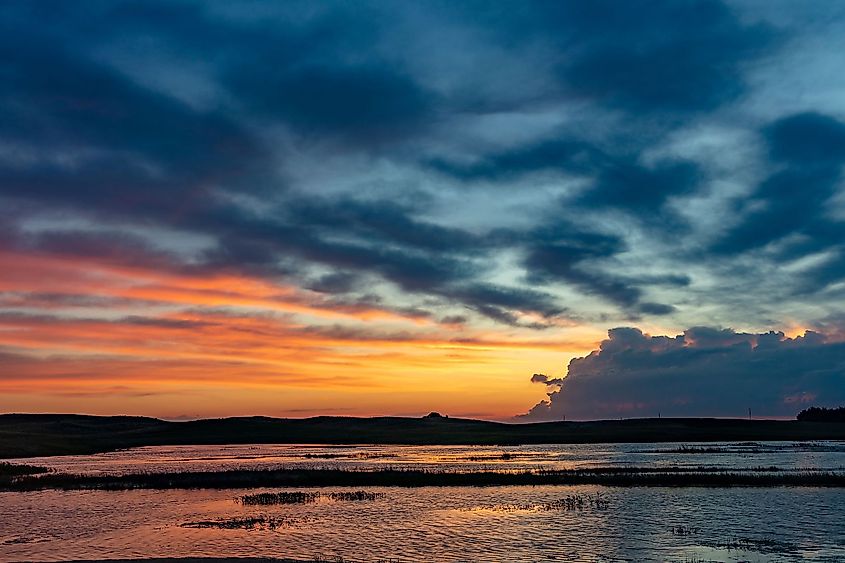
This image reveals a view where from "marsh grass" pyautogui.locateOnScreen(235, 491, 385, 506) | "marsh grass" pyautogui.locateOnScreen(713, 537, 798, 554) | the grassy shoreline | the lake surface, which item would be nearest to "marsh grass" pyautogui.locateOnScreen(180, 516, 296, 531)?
the lake surface

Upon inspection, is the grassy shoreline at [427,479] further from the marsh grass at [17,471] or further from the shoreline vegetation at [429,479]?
the marsh grass at [17,471]

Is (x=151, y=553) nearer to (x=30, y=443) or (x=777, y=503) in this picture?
(x=777, y=503)

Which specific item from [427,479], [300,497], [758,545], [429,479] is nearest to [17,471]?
[300,497]

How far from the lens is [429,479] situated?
7212cm

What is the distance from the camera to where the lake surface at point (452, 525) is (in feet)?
118

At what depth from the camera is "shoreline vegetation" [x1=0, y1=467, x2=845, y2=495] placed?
6512cm

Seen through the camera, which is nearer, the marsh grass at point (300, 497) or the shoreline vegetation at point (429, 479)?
the marsh grass at point (300, 497)

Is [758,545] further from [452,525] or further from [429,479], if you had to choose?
[429,479]

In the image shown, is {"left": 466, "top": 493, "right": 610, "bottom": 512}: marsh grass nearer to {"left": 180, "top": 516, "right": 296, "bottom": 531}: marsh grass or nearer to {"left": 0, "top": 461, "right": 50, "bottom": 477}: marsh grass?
{"left": 180, "top": 516, "right": 296, "bottom": 531}: marsh grass

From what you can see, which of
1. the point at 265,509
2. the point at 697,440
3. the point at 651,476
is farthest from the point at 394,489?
the point at 697,440

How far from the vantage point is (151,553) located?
1451 inches

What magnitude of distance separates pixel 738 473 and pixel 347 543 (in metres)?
50.7

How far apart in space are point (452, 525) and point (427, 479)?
91.6 feet

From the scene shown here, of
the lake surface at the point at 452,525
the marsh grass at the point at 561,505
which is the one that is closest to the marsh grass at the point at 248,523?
the lake surface at the point at 452,525
